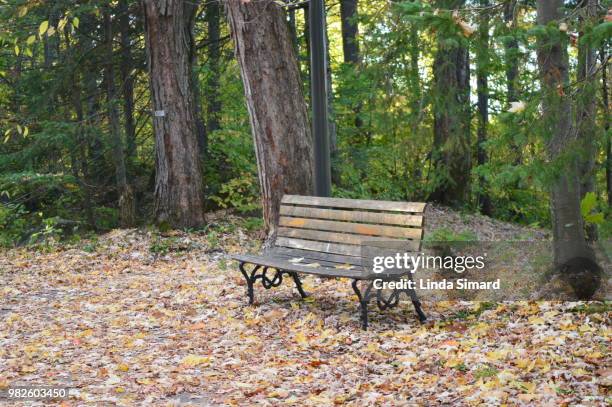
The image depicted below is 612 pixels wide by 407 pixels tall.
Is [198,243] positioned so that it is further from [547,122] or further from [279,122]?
[547,122]

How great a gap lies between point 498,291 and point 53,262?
706 centimetres

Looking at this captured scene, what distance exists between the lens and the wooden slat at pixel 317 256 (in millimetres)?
6777

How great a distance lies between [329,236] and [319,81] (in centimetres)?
A: 177

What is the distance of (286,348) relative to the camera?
6117 millimetres

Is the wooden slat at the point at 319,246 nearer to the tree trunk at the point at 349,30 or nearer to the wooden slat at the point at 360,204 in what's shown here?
the wooden slat at the point at 360,204

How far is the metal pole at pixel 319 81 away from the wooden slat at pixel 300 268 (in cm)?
130

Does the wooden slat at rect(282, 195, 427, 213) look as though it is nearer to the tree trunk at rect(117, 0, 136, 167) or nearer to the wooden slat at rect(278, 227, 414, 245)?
the wooden slat at rect(278, 227, 414, 245)

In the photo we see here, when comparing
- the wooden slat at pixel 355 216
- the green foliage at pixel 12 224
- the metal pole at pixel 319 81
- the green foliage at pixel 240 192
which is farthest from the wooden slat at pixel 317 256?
the green foliage at pixel 12 224

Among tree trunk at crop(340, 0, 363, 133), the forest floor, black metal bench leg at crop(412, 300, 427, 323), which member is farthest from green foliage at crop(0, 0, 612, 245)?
black metal bench leg at crop(412, 300, 427, 323)

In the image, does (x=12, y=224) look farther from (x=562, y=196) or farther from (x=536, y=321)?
(x=536, y=321)

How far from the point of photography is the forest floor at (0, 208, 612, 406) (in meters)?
4.80

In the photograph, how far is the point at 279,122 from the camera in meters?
9.43

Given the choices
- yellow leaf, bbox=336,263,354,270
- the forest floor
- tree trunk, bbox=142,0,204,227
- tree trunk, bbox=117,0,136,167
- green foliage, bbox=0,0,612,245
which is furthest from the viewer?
tree trunk, bbox=117,0,136,167

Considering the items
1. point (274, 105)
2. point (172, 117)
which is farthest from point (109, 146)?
point (274, 105)
